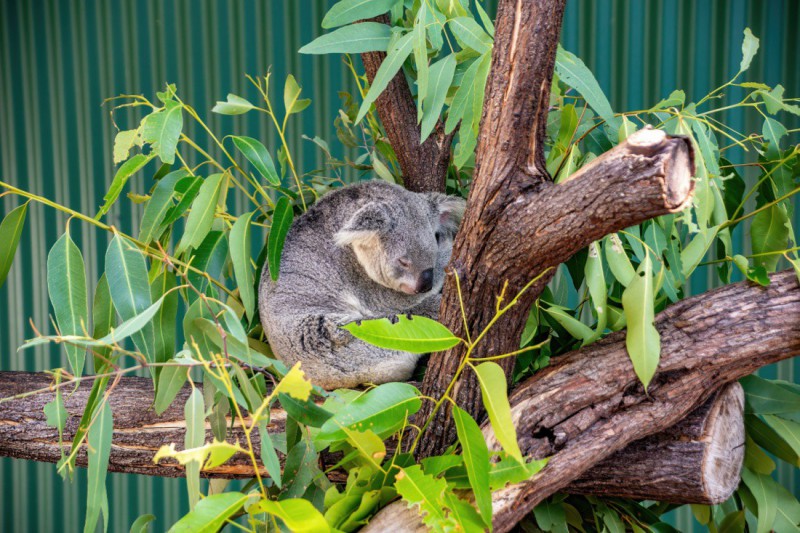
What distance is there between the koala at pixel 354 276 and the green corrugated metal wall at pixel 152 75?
1197 millimetres

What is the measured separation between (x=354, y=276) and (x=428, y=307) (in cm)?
21

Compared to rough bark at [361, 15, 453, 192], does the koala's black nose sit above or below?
below

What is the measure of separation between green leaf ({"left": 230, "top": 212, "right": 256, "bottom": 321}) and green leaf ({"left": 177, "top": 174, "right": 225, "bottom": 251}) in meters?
0.06

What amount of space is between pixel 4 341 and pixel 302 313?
2.22m

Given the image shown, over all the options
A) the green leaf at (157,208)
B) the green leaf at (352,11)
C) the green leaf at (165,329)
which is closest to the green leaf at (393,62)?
the green leaf at (352,11)

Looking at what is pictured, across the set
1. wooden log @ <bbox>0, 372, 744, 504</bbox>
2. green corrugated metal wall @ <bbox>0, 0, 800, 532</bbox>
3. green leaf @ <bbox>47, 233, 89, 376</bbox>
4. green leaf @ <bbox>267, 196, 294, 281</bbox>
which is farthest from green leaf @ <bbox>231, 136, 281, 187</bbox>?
green corrugated metal wall @ <bbox>0, 0, 800, 532</bbox>

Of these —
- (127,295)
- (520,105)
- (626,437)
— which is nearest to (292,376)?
(127,295)

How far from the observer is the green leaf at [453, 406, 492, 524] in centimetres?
110

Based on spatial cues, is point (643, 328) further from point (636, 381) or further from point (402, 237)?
point (402, 237)

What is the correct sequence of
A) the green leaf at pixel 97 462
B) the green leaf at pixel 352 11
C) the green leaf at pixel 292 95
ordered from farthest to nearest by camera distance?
the green leaf at pixel 292 95, the green leaf at pixel 352 11, the green leaf at pixel 97 462

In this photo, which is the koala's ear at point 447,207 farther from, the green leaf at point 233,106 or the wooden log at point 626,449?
the wooden log at point 626,449

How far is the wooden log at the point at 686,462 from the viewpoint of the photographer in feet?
4.57

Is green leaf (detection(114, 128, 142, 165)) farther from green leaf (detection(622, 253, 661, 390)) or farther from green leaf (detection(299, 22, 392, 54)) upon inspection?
green leaf (detection(622, 253, 661, 390))

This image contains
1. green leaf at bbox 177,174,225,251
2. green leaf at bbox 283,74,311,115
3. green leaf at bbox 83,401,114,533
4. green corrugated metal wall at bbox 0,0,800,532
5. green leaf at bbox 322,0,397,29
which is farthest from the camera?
green corrugated metal wall at bbox 0,0,800,532
